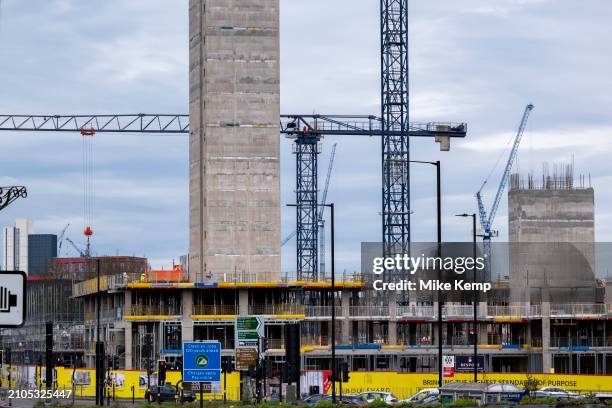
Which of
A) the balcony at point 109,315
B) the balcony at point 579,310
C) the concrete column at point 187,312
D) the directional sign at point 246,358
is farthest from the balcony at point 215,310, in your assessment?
the directional sign at point 246,358

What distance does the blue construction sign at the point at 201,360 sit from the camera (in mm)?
47281

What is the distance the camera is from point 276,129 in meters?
129

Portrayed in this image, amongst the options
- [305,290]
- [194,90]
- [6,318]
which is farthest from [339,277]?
[6,318]

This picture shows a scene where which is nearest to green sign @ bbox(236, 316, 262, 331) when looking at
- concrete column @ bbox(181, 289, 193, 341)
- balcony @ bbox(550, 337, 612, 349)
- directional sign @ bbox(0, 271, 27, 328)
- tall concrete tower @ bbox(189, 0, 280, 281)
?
balcony @ bbox(550, 337, 612, 349)

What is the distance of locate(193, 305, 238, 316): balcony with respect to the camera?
123 meters

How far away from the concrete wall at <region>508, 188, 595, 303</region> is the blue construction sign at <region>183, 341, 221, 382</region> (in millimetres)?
111999

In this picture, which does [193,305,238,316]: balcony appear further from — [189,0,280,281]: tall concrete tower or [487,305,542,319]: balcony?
[487,305,542,319]: balcony

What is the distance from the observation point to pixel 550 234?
580 ft

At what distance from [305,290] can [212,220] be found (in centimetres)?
1245

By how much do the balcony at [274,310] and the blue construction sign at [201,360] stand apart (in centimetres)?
7591

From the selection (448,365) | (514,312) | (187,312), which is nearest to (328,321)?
(187,312)

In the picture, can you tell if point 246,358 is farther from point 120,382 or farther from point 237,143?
point 237,143

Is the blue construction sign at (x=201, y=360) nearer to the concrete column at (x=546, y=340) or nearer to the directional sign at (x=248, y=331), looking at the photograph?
the directional sign at (x=248, y=331)

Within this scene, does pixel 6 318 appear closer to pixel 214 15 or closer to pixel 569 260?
pixel 214 15
